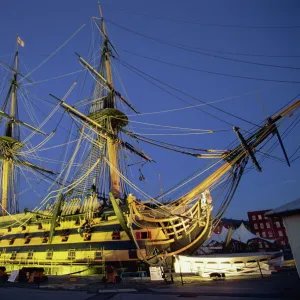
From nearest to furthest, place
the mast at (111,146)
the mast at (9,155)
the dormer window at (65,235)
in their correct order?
the dormer window at (65,235)
the mast at (111,146)
the mast at (9,155)

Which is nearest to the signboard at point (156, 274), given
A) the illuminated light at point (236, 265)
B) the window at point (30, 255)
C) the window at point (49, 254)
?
the illuminated light at point (236, 265)

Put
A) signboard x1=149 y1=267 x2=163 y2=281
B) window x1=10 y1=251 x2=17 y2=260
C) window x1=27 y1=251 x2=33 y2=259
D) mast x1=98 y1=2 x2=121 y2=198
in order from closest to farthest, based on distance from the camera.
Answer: signboard x1=149 y1=267 x2=163 y2=281
window x1=27 y1=251 x2=33 y2=259
mast x1=98 y1=2 x2=121 y2=198
window x1=10 y1=251 x2=17 y2=260

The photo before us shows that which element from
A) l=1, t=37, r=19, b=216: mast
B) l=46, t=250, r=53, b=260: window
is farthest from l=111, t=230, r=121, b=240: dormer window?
l=1, t=37, r=19, b=216: mast

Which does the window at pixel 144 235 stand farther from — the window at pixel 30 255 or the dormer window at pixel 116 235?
the window at pixel 30 255

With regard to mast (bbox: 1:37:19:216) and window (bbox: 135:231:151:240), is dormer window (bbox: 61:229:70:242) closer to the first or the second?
window (bbox: 135:231:151:240)

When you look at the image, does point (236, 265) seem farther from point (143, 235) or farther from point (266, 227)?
point (266, 227)

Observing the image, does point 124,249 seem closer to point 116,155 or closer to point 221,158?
point 221,158

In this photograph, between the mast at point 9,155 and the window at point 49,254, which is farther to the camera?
the mast at point 9,155

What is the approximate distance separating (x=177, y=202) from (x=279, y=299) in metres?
10.2

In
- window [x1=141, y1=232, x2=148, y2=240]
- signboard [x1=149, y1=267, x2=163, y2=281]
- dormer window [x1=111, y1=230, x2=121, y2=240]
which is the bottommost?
signboard [x1=149, y1=267, x2=163, y2=281]

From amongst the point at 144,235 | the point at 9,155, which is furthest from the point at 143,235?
the point at 9,155

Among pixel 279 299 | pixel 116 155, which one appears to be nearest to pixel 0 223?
pixel 116 155

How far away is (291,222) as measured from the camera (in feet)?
21.6

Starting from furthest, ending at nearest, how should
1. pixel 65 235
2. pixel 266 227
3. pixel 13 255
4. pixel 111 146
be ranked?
pixel 266 227, pixel 111 146, pixel 13 255, pixel 65 235
